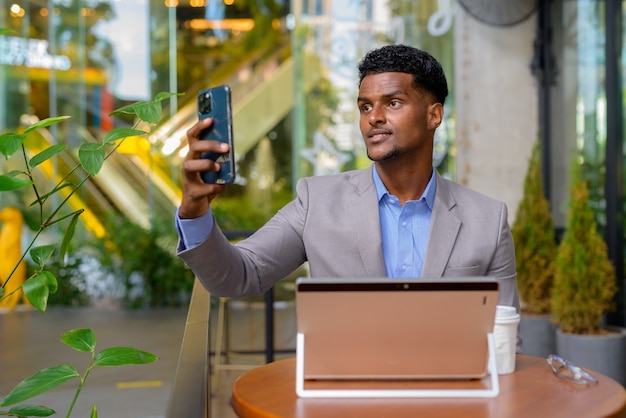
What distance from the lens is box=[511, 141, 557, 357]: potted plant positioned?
4.72 meters

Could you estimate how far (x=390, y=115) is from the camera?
1914 mm


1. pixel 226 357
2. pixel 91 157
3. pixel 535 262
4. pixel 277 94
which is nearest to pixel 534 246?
pixel 535 262

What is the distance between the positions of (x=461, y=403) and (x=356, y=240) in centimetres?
66

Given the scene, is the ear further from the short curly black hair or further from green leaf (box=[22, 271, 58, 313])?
green leaf (box=[22, 271, 58, 313])

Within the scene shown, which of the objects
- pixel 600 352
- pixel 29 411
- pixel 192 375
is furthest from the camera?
pixel 600 352

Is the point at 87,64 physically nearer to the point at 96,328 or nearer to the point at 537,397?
the point at 96,328

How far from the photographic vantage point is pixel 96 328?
23.0ft

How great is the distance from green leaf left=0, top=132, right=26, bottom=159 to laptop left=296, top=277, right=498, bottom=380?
0.57 metres

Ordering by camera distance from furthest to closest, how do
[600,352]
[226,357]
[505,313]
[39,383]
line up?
[226,357] < [600,352] < [505,313] < [39,383]

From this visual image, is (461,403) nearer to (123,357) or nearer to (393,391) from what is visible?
(393,391)

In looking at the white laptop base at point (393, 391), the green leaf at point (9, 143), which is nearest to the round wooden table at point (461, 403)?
the white laptop base at point (393, 391)

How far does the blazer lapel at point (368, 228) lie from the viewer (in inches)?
78.3

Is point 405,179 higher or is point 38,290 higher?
point 405,179

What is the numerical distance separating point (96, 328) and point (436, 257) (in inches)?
220
